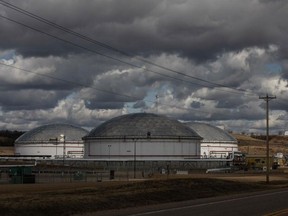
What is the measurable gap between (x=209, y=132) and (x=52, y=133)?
5305 cm

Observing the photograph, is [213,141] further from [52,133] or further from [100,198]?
[100,198]

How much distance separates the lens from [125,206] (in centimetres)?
3075

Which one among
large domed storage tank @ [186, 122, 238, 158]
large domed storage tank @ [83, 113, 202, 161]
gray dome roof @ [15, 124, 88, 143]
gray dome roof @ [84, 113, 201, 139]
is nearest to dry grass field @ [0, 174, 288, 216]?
large domed storage tank @ [83, 113, 202, 161]

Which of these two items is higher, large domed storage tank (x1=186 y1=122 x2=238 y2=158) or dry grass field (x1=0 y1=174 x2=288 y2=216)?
large domed storage tank (x1=186 y1=122 x2=238 y2=158)

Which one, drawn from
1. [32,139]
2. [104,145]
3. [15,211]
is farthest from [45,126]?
[15,211]

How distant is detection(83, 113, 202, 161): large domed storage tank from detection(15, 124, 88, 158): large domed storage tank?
32.3 meters

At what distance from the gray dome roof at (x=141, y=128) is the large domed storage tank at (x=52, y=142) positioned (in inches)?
1244

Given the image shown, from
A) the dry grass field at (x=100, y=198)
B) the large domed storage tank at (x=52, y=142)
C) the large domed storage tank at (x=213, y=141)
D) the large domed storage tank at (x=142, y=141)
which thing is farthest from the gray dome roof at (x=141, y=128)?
the dry grass field at (x=100, y=198)

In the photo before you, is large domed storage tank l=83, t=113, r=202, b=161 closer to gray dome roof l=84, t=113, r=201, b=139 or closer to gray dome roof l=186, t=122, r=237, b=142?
gray dome roof l=84, t=113, r=201, b=139

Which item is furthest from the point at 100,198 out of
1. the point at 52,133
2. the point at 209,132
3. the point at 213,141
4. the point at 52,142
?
the point at 209,132

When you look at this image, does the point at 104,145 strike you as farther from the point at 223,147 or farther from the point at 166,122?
the point at 223,147

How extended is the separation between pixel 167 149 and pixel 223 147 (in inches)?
1983

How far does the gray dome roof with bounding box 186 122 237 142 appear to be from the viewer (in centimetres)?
18327

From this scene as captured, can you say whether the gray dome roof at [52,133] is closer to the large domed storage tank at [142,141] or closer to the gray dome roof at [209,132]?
the large domed storage tank at [142,141]
